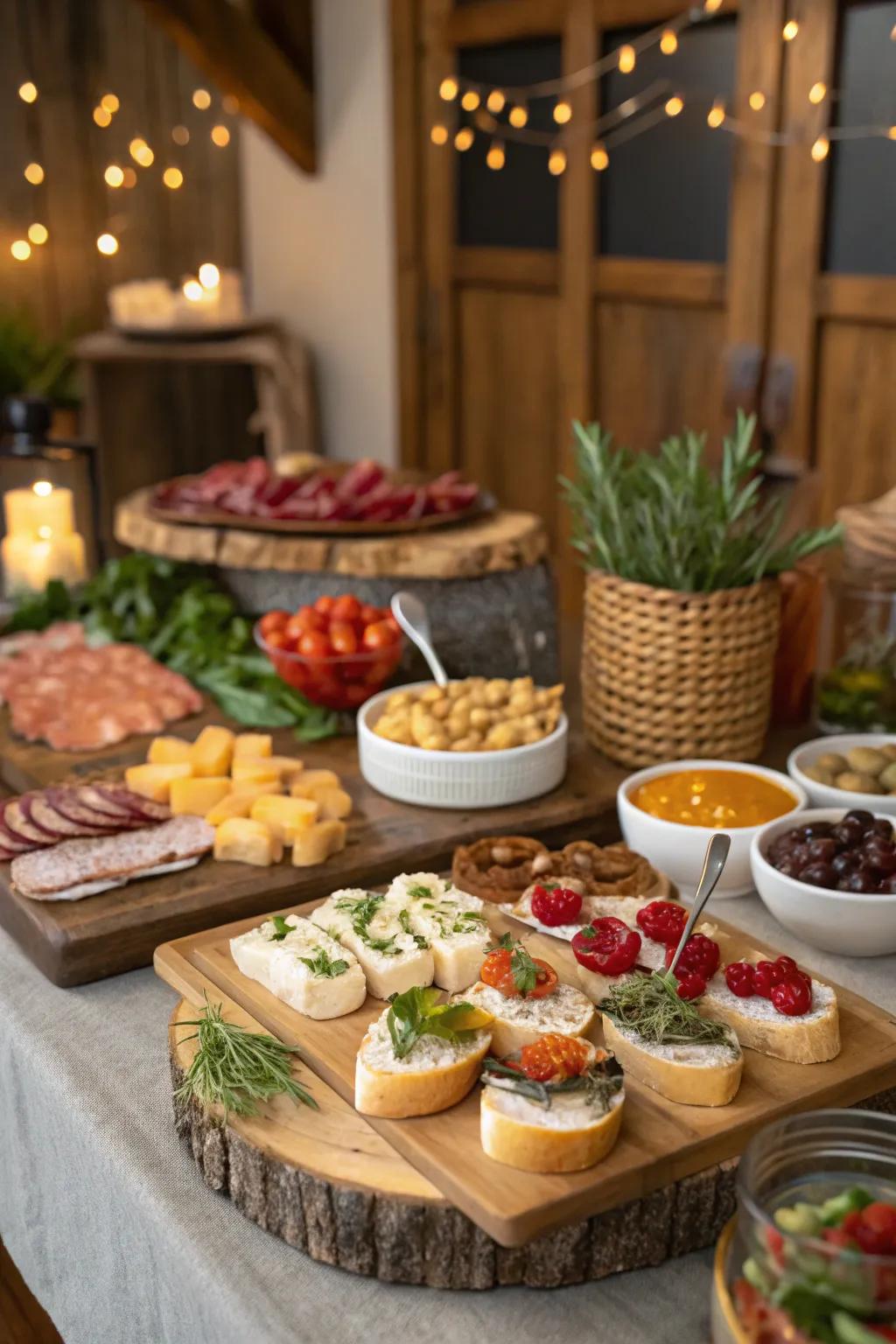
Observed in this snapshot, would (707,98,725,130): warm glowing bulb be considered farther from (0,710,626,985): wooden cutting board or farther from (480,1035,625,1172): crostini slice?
(480,1035,625,1172): crostini slice

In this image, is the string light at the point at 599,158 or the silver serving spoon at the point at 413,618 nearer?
the silver serving spoon at the point at 413,618

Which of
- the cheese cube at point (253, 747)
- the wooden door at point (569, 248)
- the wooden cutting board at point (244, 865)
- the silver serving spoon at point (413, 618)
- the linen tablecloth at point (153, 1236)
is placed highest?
the wooden door at point (569, 248)


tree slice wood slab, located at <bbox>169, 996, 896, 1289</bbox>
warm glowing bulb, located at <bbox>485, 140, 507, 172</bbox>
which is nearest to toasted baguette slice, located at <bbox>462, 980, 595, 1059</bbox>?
tree slice wood slab, located at <bbox>169, 996, 896, 1289</bbox>

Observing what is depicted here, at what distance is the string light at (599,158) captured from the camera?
330cm

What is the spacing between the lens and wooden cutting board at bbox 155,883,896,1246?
1002 millimetres

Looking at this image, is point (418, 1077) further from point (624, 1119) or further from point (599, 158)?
point (599, 158)

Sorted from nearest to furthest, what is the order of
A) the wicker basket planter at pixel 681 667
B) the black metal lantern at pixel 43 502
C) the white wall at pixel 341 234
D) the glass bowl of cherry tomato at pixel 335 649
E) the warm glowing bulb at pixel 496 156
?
the wicker basket planter at pixel 681 667 → the glass bowl of cherry tomato at pixel 335 649 → the black metal lantern at pixel 43 502 → the warm glowing bulb at pixel 496 156 → the white wall at pixel 341 234

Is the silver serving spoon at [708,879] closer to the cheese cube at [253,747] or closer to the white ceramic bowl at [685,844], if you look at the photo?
the white ceramic bowl at [685,844]

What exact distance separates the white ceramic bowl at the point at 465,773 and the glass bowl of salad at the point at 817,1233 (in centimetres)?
80

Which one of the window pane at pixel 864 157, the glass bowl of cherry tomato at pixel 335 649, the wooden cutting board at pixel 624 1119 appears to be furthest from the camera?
the window pane at pixel 864 157

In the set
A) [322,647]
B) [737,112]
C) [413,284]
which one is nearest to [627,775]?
[322,647]

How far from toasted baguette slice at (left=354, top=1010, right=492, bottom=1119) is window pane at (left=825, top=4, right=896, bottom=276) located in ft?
7.11

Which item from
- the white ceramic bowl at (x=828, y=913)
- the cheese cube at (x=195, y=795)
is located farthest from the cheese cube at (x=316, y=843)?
the white ceramic bowl at (x=828, y=913)

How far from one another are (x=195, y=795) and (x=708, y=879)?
68 cm
